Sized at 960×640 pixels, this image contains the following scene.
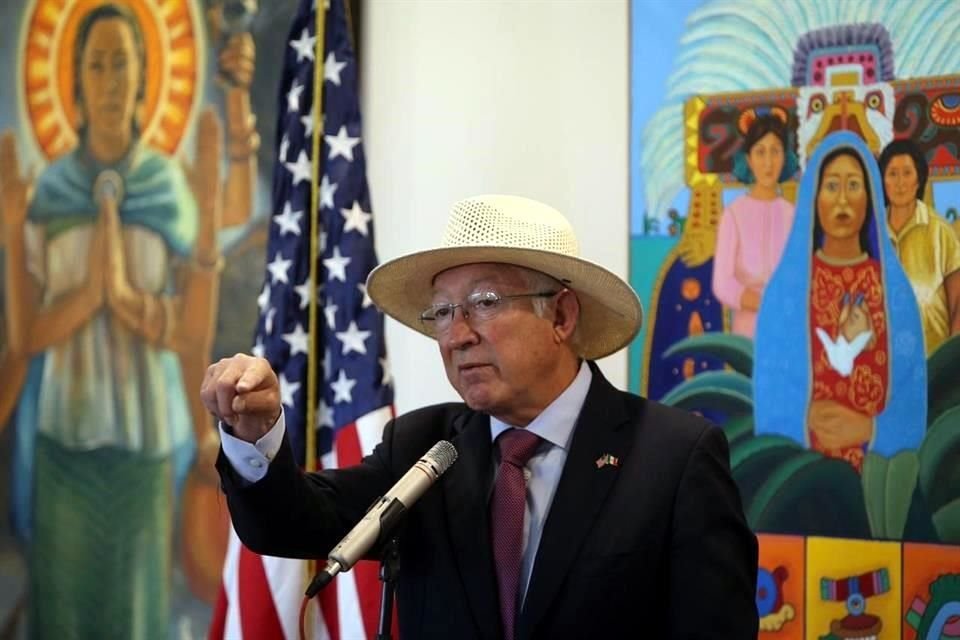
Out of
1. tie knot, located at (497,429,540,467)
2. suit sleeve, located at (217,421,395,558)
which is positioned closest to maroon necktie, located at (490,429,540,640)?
tie knot, located at (497,429,540,467)

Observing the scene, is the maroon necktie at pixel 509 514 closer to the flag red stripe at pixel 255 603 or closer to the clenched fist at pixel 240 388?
the clenched fist at pixel 240 388

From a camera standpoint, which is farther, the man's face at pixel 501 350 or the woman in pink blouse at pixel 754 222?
the woman in pink blouse at pixel 754 222

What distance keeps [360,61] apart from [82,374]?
1.39m

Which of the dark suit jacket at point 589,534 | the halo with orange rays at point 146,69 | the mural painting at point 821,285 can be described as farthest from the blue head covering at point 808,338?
the halo with orange rays at point 146,69

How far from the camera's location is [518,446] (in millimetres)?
2102

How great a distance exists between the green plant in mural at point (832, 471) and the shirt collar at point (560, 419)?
87cm

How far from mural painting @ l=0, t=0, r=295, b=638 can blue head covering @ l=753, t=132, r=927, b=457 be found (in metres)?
1.59

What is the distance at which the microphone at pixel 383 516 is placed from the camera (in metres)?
1.54

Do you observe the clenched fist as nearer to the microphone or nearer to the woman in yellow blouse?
the microphone

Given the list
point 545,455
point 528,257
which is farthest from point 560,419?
point 528,257

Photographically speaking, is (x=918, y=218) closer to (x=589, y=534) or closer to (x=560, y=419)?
(x=560, y=419)

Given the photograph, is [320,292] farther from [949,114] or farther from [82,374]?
[949,114]

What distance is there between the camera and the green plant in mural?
2713mm

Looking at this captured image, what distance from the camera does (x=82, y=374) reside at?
12.5 ft
